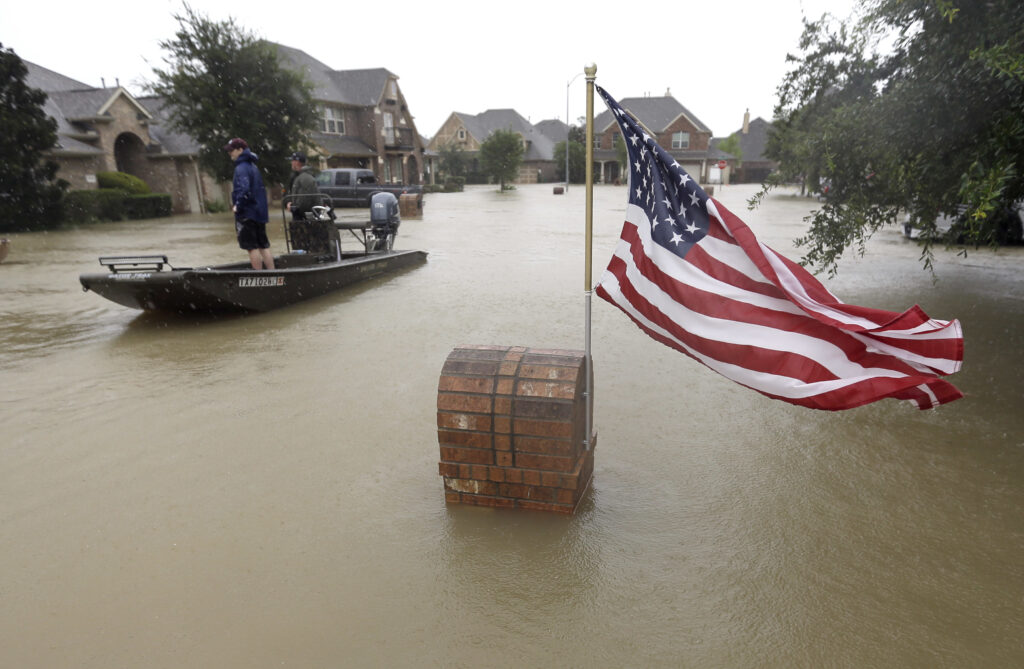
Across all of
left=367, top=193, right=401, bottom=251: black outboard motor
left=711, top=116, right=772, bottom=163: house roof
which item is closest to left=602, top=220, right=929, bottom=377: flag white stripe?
left=367, top=193, right=401, bottom=251: black outboard motor

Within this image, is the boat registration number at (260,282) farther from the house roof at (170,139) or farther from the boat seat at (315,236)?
the house roof at (170,139)

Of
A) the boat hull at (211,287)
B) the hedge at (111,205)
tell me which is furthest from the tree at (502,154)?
the boat hull at (211,287)

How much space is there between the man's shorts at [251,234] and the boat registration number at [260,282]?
0.49 metres

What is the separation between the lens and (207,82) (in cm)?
2178

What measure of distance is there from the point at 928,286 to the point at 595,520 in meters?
9.49

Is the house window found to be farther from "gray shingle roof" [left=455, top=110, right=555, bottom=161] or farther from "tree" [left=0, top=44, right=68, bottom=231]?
"gray shingle roof" [left=455, top=110, right=555, bottom=161]

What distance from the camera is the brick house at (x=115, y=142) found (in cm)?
2584

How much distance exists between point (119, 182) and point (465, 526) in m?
29.8

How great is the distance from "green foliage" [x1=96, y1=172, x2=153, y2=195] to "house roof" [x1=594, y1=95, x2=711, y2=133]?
4848 centimetres

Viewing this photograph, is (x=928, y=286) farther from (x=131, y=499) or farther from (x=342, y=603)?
(x=131, y=499)

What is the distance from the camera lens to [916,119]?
495cm

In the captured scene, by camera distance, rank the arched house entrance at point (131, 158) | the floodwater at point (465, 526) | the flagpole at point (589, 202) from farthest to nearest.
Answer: the arched house entrance at point (131, 158)
the flagpole at point (589, 202)
the floodwater at point (465, 526)

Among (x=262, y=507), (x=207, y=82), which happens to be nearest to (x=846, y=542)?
(x=262, y=507)

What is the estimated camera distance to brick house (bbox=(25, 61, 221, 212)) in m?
25.8
